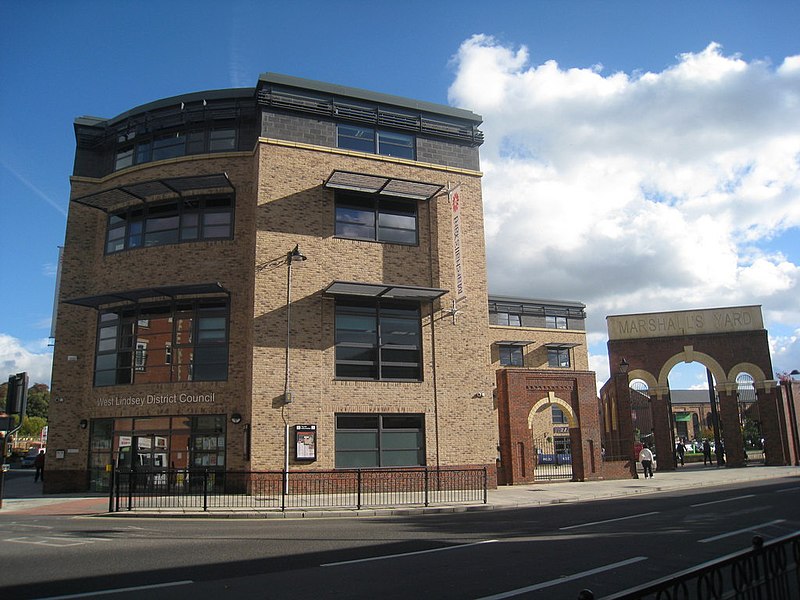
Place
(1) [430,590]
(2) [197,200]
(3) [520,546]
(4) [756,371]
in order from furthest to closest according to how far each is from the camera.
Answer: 1. (4) [756,371]
2. (2) [197,200]
3. (3) [520,546]
4. (1) [430,590]

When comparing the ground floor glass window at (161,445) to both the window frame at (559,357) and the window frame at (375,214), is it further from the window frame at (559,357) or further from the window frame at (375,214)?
the window frame at (559,357)

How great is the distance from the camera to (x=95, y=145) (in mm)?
25906

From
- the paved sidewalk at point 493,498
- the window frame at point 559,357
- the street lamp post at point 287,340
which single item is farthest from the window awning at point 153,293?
the window frame at point 559,357

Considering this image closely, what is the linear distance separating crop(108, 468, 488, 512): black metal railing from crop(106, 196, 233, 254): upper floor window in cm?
865

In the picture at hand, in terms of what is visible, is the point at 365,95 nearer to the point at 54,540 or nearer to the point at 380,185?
the point at 380,185

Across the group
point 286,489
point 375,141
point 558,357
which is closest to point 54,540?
point 286,489

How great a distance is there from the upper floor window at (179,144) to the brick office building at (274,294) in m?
0.08

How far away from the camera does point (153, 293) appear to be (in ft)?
73.7

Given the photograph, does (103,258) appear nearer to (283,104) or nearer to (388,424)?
(283,104)

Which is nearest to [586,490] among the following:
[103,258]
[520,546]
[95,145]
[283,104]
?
[520,546]

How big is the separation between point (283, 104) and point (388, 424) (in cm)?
1205

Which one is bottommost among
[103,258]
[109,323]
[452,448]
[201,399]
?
[452,448]

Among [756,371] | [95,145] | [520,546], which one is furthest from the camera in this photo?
[756,371]

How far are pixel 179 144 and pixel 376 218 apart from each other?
8243mm
